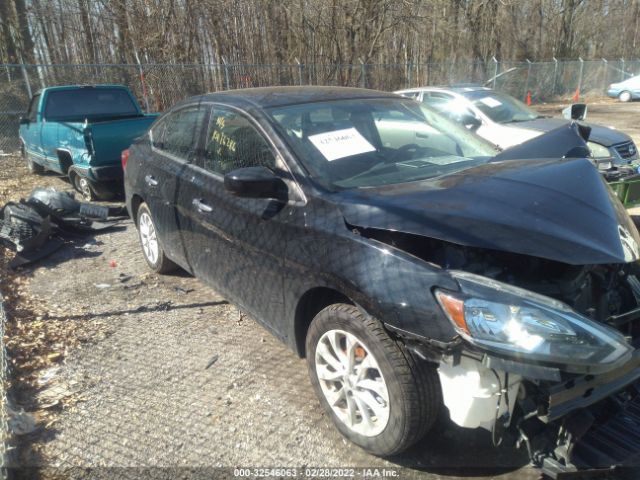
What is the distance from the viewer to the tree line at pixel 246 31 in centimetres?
1619

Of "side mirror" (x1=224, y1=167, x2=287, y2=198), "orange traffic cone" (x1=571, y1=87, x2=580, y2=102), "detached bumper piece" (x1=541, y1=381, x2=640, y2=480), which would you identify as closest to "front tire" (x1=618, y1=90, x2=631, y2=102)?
"orange traffic cone" (x1=571, y1=87, x2=580, y2=102)

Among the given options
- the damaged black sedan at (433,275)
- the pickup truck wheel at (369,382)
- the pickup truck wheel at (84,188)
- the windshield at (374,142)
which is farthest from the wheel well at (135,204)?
the pickup truck wheel at (84,188)

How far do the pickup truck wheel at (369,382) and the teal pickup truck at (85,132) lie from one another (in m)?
5.81

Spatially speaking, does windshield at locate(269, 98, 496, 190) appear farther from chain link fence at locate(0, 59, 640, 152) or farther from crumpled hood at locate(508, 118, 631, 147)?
chain link fence at locate(0, 59, 640, 152)

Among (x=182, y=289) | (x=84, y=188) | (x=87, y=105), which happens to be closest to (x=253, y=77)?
(x=87, y=105)

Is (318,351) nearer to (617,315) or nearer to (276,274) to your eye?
(276,274)

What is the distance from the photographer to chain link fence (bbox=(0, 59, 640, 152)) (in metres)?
13.4

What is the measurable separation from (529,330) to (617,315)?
27.1 inches

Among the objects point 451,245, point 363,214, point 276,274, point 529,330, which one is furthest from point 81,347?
point 529,330

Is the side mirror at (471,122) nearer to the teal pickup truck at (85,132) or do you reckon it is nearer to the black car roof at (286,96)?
the black car roof at (286,96)

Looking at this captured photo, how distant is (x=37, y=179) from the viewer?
33.3 ft

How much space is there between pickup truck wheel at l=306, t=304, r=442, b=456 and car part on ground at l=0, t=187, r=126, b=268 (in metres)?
4.29

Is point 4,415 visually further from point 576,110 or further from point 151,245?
point 576,110

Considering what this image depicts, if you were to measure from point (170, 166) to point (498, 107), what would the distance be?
6.74 meters
